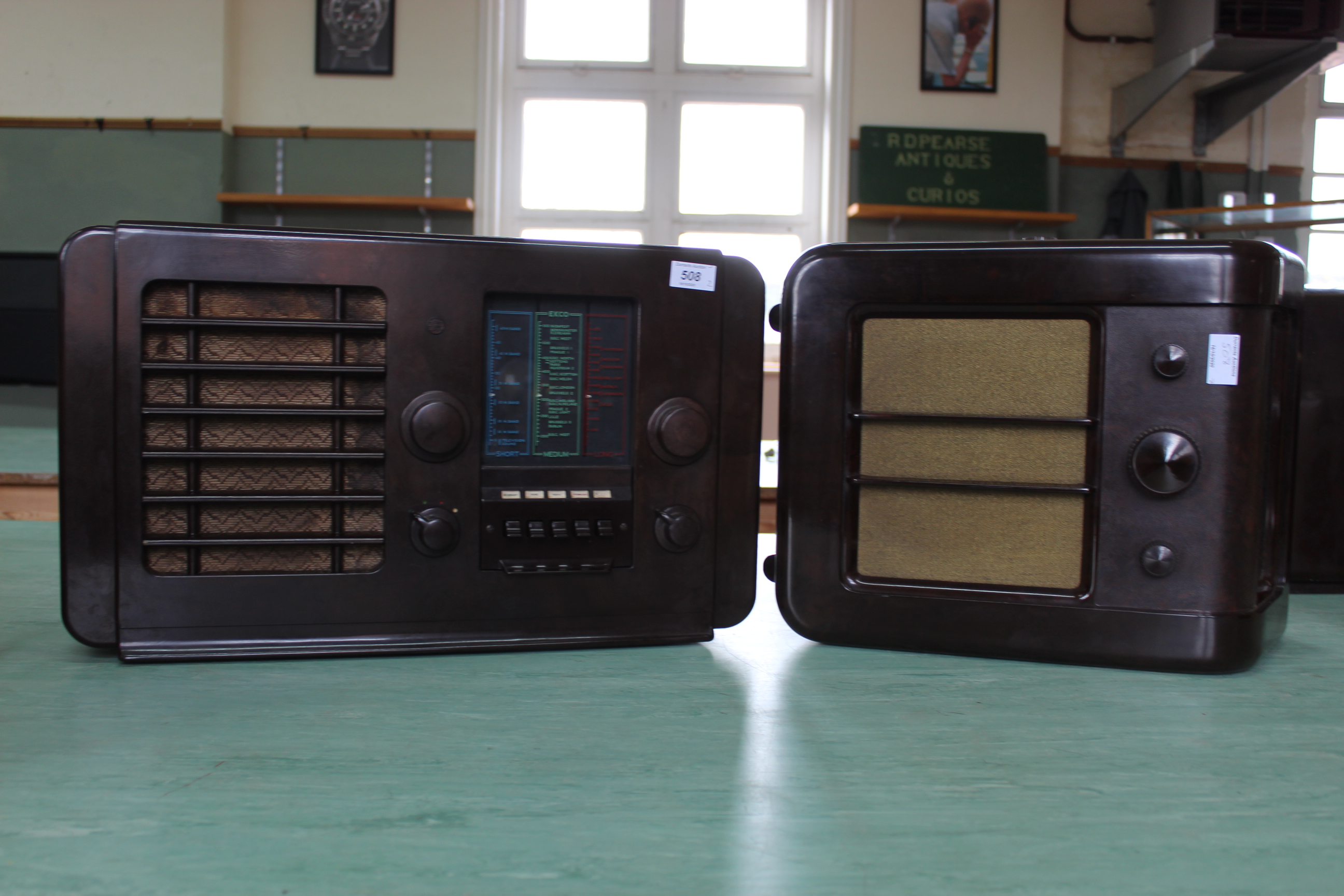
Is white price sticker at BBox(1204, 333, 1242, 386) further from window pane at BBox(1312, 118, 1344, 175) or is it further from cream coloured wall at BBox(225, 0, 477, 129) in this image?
window pane at BBox(1312, 118, 1344, 175)

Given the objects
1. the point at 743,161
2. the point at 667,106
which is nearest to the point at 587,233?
the point at 667,106

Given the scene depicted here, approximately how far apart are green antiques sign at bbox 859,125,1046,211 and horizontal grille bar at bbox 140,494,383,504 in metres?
3.76

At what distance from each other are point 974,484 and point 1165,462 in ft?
0.38

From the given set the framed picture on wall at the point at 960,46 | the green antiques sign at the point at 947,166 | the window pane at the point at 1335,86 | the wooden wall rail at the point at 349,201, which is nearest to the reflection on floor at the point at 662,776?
the wooden wall rail at the point at 349,201

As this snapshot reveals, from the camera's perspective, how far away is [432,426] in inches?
22.7

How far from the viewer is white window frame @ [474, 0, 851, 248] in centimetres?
402

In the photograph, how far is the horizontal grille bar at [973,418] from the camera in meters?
0.58

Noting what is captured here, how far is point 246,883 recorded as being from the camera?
11.9 inches

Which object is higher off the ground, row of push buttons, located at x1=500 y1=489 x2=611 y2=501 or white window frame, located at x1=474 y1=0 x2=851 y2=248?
white window frame, located at x1=474 y1=0 x2=851 y2=248

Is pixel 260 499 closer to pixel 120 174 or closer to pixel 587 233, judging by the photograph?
pixel 587 233

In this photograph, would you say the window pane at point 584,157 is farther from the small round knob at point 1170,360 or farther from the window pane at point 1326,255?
the small round knob at point 1170,360

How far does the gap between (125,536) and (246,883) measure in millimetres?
322

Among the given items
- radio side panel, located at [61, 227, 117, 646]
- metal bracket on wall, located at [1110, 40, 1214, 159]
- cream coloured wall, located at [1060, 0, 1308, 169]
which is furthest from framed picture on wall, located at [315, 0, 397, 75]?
radio side panel, located at [61, 227, 117, 646]

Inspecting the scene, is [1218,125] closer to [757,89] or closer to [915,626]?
[757,89]
